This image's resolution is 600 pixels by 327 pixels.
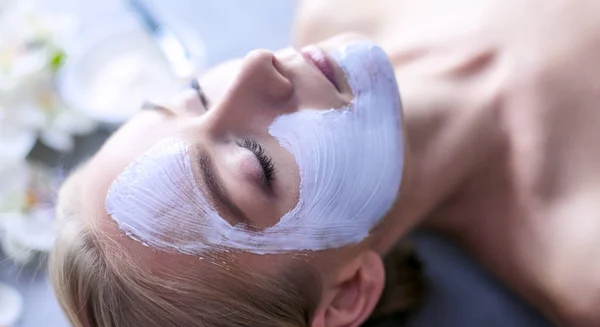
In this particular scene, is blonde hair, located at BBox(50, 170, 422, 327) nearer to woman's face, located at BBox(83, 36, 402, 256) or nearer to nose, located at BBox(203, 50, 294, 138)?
woman's face, located at BBox(83, 36, 402, 256)

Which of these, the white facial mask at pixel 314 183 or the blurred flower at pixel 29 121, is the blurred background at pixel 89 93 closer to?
the blurred flower at pixel 29 121

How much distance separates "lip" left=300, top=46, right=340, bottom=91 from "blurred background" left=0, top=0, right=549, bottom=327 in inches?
12.2

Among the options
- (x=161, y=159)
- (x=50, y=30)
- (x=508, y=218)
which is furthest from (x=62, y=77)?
(x=508, y=218)

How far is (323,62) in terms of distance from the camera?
2.54 feet

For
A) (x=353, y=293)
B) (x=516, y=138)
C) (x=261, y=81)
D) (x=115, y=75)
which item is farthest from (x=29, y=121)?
(x=516, y=138)

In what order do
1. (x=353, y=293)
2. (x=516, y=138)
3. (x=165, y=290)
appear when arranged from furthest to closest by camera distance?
(x=516, y=138), (x=353, y=293), (x=165, y=290)

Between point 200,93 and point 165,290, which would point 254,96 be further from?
point 165,290

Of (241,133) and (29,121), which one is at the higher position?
(241,133)

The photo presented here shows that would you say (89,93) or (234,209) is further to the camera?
(89,93)

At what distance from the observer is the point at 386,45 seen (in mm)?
1026

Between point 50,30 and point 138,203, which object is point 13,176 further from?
point 138,203

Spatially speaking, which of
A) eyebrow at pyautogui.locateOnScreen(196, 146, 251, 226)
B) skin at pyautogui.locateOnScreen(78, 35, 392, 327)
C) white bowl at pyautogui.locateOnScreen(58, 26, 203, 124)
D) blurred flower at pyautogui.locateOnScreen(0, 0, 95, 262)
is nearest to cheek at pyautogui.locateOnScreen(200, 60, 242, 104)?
skin at pyautogui.locateOnScreen(78, 35, 392, 327)

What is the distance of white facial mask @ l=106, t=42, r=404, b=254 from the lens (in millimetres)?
662

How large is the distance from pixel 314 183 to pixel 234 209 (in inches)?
4.1
